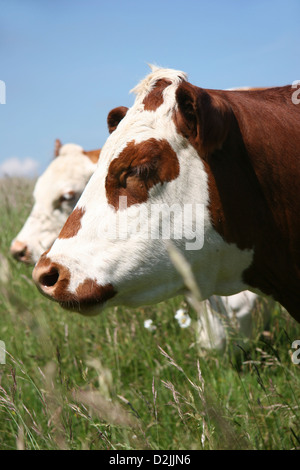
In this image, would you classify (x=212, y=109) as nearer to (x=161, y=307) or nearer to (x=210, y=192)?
(x=210, y=192)

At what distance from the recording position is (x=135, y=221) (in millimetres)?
2033

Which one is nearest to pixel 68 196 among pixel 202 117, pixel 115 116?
pixel 115 116

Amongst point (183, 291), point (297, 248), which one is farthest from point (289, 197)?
point (183, 291)

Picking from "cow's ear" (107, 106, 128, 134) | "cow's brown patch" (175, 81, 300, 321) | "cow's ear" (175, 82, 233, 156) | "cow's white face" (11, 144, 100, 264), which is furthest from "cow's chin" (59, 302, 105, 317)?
"cow's white face" (11, 144, 100, 264)

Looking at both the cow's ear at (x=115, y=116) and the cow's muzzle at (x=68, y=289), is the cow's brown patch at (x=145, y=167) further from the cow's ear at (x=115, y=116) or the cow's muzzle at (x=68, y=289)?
the cow's ear at (x=115, y=116)

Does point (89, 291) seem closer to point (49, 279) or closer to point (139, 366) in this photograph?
point (49, 279)

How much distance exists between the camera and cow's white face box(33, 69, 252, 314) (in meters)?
2.03

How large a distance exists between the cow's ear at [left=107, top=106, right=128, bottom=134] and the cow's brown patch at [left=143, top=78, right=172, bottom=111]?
0.32m

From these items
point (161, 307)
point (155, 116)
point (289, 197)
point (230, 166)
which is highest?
point (155, 116)

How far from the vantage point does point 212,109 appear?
6.46ft

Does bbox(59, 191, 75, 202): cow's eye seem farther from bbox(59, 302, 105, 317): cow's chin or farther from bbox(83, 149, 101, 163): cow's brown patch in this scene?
bbox(59, 302, 105, 317): cow's chin

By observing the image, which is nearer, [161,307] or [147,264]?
[147,264]

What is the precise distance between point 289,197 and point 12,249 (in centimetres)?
344

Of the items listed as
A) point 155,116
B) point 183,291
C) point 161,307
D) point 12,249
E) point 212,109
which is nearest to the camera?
point 212,109
